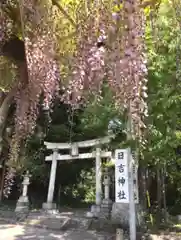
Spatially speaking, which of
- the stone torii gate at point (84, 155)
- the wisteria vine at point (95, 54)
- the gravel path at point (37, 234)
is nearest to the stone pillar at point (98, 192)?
the stone torii gate at point (84, 155)

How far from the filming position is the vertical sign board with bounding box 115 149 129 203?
5715mm

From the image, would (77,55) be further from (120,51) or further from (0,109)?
(0,109)

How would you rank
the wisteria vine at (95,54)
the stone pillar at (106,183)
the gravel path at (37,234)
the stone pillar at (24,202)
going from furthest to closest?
the stone pillar at (24,202)
the stone pillar at (106,183)
the gravel path at (37,234)
the wisteria vine at (95,54)

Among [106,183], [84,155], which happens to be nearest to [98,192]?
[106,183]

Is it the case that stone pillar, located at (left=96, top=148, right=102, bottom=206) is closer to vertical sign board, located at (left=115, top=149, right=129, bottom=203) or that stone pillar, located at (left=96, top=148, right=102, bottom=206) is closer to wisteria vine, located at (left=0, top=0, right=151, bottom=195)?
vertical sign board, located at (left=115, top=149, right=129, bottom=203)

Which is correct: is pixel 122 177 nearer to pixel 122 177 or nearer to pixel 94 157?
pixel 122 177

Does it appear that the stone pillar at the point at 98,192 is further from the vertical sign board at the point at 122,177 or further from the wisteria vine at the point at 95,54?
the wisteria vine at the point at 95,54

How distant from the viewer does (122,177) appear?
5.87 metres

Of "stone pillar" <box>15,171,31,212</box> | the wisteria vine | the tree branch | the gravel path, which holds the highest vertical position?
the tree branch

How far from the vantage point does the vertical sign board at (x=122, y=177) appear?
18.7 ft

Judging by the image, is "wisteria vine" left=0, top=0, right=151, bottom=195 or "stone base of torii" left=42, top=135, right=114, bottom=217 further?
"stone base of torii" left=42, top=135, right=114, bottom=217

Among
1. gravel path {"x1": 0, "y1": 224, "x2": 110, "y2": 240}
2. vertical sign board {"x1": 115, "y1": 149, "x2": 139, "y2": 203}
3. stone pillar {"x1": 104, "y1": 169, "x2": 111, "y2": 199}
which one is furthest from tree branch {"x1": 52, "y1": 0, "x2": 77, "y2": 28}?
stone pillar {"x1": 104, "y1": 169, "x2": 111, "y2": 199}

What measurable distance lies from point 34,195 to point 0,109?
29.9 feet

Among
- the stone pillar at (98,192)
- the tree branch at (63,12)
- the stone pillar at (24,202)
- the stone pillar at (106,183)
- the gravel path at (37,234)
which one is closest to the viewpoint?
the tree branch at (63,12)
